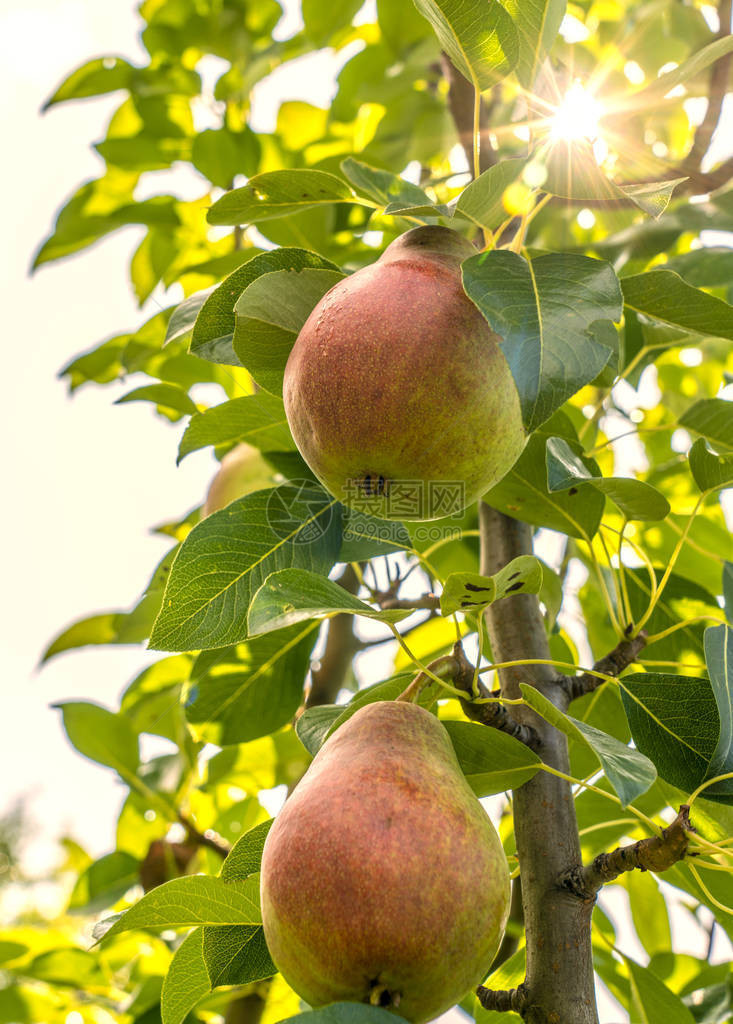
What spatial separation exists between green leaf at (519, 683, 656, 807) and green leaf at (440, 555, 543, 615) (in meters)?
0.08

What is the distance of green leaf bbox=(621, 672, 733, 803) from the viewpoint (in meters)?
0.72

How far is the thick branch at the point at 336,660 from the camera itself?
1.43m

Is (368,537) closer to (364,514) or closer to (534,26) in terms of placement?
(364,514)

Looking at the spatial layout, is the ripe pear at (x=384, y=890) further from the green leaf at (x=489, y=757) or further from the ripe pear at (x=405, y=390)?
the ripe pear at (x=405, y=390)

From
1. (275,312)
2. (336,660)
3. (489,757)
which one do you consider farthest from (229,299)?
(336,660)

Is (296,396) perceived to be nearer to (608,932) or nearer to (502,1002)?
(502,1002)

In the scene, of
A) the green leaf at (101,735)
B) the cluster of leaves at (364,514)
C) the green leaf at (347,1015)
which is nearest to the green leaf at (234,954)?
the cluster of leaves at (364,514)

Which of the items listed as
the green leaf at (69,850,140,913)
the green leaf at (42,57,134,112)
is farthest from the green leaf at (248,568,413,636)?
the green leaf at (42,57,134,112)

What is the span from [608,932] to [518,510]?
0.67m

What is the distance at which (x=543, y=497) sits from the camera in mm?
896

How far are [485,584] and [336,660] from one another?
33.2 inches

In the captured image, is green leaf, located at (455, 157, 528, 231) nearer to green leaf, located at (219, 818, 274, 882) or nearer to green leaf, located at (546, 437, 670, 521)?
green leaf, located at (546, 437, 670, 521)

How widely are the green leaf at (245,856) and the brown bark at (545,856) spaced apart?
8.5 inches

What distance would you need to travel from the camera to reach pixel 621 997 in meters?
1.17
